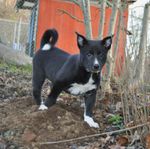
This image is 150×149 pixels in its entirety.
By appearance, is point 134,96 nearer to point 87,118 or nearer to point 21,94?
point 87,118

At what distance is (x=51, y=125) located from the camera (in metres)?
5.86

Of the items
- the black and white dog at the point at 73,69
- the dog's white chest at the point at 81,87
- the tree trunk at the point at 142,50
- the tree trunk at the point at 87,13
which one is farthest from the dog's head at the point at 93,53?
the tree trunk at the point at 87,13

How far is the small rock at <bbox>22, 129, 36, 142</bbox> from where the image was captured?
5594mm

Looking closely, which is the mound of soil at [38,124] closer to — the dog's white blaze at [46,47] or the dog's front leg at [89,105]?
the dog's front leg at [89,105]

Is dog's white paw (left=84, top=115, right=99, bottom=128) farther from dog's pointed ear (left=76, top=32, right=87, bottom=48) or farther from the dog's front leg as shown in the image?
dog's pointed ear (left=76, top=32, right=87, bottom=48)

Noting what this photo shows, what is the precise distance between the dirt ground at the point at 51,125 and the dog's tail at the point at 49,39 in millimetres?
830

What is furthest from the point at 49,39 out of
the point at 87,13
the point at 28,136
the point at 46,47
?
the point at 28,136

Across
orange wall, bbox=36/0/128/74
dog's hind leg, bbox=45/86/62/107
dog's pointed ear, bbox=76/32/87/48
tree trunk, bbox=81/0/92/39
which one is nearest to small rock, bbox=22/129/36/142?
dog's hind leg, bbox=45/86/62/107

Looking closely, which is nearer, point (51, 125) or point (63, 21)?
point (51, 125)

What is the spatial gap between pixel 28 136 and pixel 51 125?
1.17 ft

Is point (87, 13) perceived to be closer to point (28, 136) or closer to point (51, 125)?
point (51, 125)

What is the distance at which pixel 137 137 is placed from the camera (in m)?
5.29

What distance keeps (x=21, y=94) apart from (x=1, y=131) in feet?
8.64

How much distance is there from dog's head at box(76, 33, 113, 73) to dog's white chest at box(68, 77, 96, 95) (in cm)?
34
